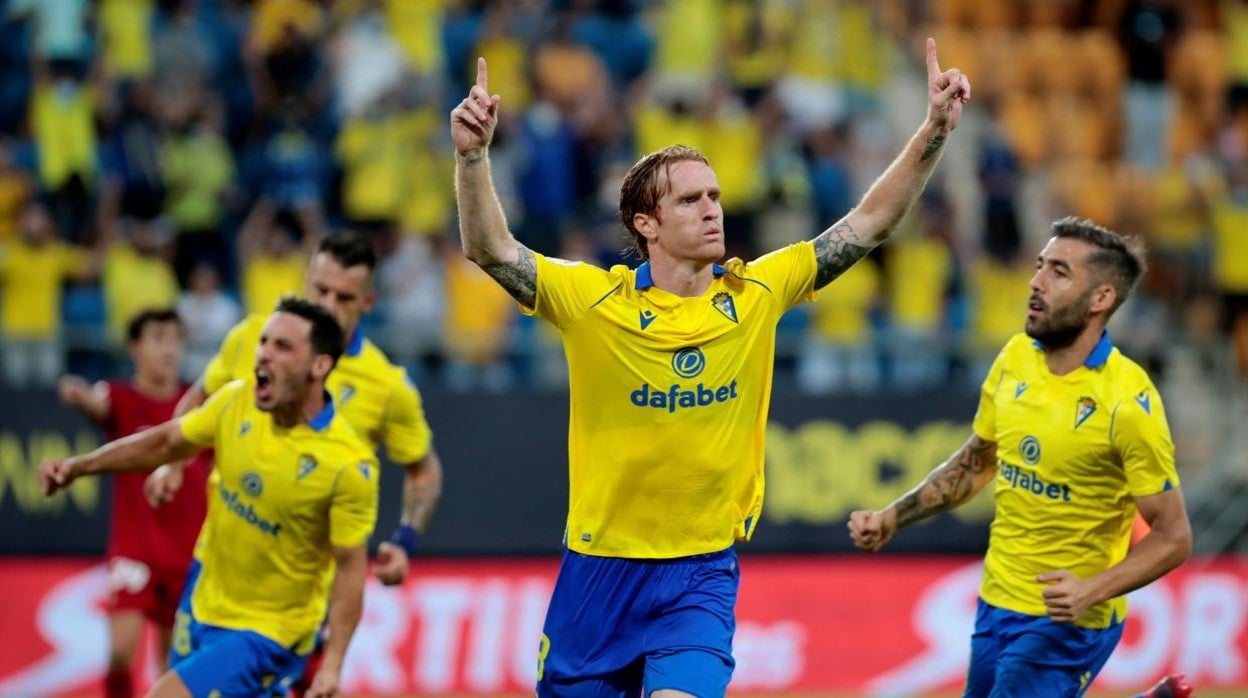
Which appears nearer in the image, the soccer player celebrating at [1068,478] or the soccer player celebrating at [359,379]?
the soccer player celebrating at [1068,478]

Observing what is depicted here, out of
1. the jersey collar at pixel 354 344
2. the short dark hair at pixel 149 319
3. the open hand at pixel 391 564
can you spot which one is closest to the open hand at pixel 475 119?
the open hand at pixel 391 564

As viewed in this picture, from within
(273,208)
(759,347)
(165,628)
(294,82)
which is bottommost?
(165,628)

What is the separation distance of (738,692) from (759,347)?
747 cm

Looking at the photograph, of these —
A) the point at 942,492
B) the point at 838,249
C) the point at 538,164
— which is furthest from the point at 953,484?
the point at 538,164

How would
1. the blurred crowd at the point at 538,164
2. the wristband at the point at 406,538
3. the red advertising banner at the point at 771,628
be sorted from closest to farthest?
the wristband at the point at 406,538, the red advertising banner at the point at 771,628, the blurred crowd at the point at 538,164

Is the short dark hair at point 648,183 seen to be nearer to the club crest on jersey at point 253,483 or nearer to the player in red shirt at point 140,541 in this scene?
the club crest on jersey at point 253,483

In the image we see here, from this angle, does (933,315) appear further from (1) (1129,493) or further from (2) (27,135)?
(1) (1129,493)

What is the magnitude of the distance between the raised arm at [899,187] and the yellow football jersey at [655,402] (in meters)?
0.34

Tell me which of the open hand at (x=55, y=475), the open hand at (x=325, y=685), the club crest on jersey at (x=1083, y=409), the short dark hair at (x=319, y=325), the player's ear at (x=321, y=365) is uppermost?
the short dark hair at (x=319, y=325)

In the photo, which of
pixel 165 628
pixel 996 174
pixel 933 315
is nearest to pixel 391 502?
pixel 165 628

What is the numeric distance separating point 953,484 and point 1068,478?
576mm

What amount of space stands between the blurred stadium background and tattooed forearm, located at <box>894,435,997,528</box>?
6503mm

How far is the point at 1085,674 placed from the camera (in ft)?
24.1

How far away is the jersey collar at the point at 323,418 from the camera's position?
7688 millimetres
